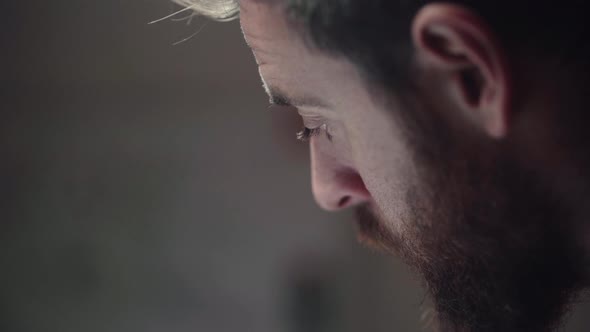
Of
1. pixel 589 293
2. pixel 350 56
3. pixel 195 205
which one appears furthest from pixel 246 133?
pixel 350 56

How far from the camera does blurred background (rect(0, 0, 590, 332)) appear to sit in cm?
165

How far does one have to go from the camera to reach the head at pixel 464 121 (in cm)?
47

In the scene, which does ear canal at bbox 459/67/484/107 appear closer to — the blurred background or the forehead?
the forehead

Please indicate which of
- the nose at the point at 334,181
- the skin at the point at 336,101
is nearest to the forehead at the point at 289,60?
the skin at the point at 336,101

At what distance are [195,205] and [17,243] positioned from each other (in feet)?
1.55

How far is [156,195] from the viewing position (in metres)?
1.72

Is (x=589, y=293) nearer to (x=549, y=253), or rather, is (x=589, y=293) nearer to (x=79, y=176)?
(x=549, y=253)

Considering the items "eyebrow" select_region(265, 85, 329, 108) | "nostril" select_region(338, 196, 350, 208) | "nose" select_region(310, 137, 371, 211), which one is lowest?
"nostril" select_region(338, 196, 350, 208)

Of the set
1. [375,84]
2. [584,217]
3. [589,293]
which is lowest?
[589,293]

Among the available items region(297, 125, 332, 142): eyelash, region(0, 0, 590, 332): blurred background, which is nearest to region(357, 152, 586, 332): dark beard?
region(297, 125, 332, 142): eyelash

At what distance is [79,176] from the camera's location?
5.52 feet

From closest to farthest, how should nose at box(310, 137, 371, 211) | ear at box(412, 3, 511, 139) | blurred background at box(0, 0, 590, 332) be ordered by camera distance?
ear at box(412, 3, 511, 139), nose at box(310, 137, 371, 211), blurred background at box(0, 0, 590, 332)

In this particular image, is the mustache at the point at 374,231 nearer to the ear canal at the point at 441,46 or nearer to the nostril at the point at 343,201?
the nostril at the point at 343,201

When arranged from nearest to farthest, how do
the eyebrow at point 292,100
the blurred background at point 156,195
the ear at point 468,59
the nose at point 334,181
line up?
the ear at point 468,59, the eyebrow at point 292,100, the nose at point 334,181, the blurred background at point 156,195
